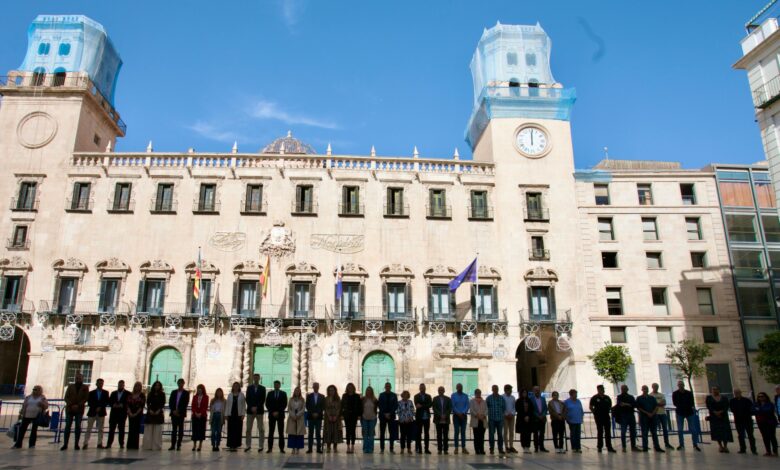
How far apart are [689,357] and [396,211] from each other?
55.6 ft

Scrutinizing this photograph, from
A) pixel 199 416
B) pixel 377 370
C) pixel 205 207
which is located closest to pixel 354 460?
pixel 199 416

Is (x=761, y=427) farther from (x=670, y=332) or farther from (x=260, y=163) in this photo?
(x=260, y=163)

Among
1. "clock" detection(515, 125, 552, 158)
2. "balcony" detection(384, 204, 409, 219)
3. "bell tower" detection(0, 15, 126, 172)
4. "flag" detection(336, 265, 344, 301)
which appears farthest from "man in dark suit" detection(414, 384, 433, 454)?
"bell tower" detection(0, 15, 126, 172)

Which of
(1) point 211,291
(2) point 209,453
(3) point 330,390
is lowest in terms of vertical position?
(2) point 209,453

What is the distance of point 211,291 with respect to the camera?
102 ft

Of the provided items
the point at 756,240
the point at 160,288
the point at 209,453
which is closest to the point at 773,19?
the point at 756,240

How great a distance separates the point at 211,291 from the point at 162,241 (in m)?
3.95

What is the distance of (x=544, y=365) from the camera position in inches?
1345

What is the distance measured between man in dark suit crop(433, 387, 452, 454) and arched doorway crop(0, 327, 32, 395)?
1047 inches

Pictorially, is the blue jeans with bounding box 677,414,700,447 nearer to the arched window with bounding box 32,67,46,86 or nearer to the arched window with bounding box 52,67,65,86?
the arched window with bounding box 52,67,65,86

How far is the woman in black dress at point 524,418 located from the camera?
14820 millimetres

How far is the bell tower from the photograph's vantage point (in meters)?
33.1

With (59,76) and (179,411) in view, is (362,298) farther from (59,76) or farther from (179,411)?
(59,76)

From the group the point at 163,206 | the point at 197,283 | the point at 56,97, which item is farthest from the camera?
the point at 56,97
